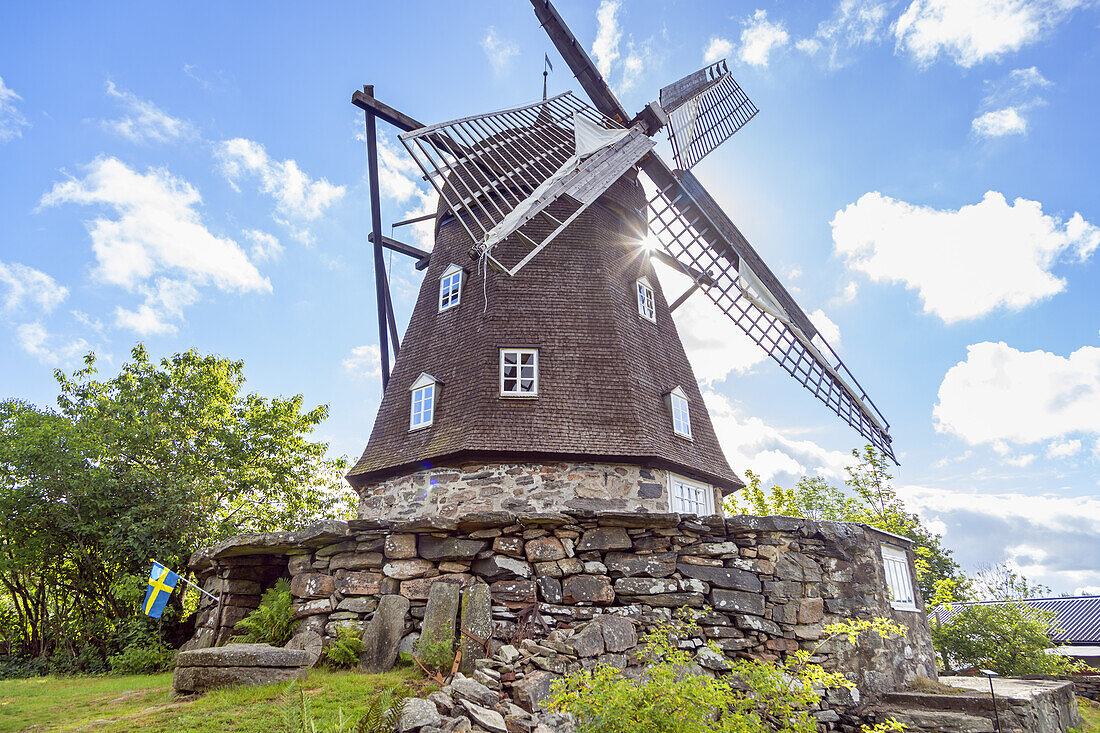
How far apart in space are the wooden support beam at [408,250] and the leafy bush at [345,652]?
8492 mm

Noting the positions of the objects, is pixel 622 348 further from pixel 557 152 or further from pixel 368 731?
pixel 368 731

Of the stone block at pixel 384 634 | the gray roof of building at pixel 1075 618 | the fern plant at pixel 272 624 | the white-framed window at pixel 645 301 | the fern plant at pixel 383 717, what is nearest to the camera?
the fern plant at pixel 383 717

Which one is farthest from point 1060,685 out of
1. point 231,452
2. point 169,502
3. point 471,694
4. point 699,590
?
point 231,452

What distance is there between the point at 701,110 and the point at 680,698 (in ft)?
47.5

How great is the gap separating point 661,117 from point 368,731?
12945 millimetres

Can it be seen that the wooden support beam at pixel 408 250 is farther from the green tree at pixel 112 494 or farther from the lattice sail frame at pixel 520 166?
the green tree at pixel 112 494

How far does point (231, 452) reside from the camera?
46.2ft

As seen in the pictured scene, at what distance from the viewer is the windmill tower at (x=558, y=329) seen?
9195 mm

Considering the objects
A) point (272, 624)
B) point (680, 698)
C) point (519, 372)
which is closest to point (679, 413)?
point (519, 372)

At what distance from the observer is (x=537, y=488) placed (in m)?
9.00

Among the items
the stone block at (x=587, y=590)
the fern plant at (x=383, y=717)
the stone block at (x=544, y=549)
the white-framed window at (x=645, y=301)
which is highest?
the white-framed window at (x=645, y=301)

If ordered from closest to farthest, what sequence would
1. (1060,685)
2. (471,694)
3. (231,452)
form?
(471,694) → (1060,685) → (231,452)

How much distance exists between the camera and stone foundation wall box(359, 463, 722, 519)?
353 inches

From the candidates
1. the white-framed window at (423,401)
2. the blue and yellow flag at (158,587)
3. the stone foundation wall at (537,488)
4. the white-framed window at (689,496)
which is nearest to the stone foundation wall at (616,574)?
the blue and yellow flag at (158,587)
